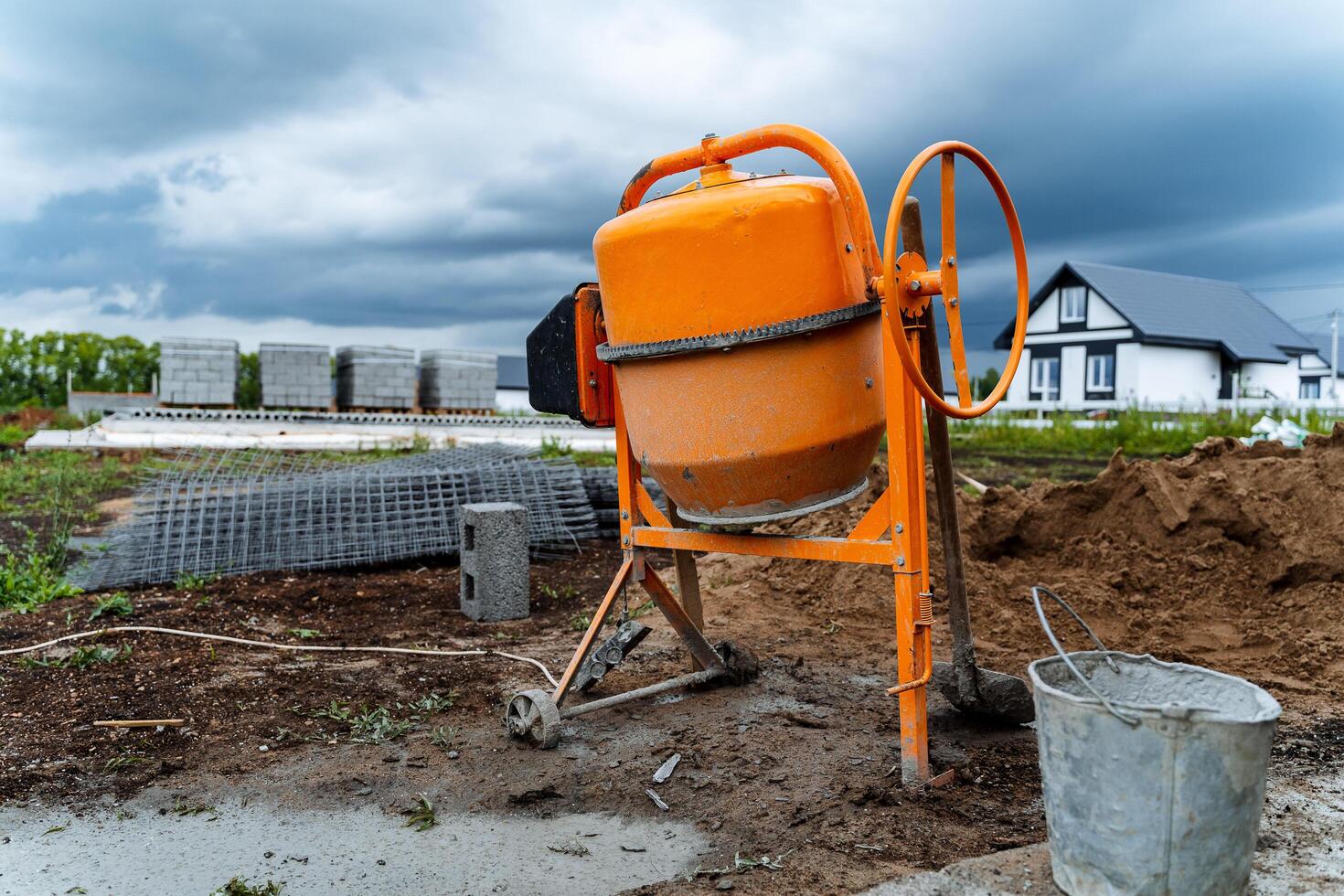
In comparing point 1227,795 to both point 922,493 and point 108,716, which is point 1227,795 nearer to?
point 922,493

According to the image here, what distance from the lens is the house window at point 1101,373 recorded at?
30.1 metres

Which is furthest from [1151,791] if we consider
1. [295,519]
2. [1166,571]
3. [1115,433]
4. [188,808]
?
[1115,433]

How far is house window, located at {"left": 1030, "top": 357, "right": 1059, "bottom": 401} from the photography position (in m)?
32.4

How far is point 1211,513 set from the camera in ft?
17.4

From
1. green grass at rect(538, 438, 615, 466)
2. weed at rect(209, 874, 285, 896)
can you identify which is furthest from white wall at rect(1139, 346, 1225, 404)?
weed at rect(209, 874, 285, 896)

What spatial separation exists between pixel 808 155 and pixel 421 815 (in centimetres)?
244

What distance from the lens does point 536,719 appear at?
3598 mm

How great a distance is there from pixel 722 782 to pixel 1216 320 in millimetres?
33820

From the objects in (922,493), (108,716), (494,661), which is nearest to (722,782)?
(922,493)

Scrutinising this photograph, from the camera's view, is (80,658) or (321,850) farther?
(80,658)

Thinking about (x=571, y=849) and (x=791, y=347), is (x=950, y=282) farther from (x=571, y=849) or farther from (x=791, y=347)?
(x=571, y=849)

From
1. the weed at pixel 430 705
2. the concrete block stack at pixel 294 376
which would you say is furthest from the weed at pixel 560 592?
the concrete block stack at pixel 294 376

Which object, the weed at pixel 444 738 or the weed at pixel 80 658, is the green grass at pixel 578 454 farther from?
the weed at pixel 444 738

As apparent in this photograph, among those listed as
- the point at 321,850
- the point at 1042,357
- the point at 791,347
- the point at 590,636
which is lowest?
the point at 321,850
